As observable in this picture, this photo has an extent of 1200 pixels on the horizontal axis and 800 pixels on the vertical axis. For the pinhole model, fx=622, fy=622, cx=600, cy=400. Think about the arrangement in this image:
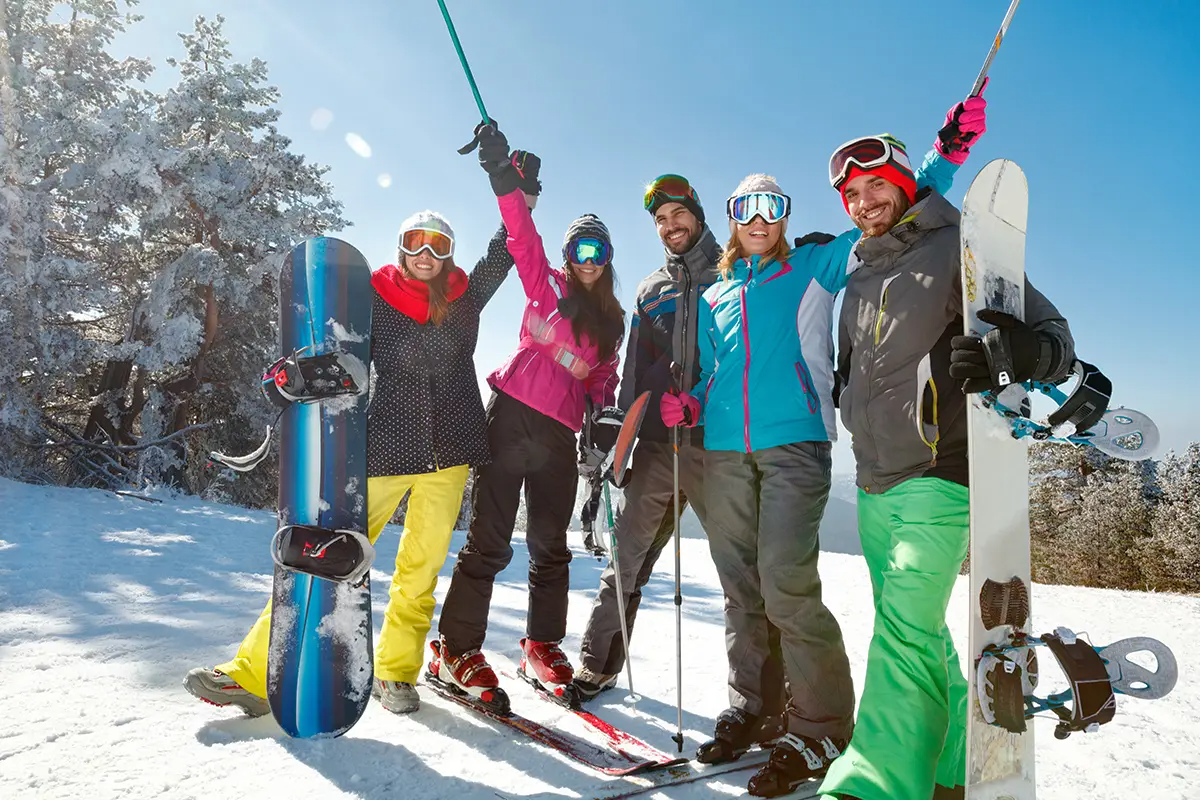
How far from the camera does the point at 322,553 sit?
264cm

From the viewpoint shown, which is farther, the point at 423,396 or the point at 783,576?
the point at 423,396

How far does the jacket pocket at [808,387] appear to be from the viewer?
2547 millimetres

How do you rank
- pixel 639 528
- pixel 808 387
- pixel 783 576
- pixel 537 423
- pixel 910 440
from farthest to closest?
pixel 537 423
pixel 639 528
pixel 808 387
pixel 783 576
pixel 910 440

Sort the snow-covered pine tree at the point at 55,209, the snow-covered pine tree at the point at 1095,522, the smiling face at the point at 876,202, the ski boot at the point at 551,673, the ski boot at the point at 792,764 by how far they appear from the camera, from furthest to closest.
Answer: the snow-covered pine tree at the point at 1095,522 → the snow-covered pine tree at the point at 55,209 → the ski boot at the point at 551,673 → the smiling face at the point at 876,202 → the ski boot at the point at 792,764

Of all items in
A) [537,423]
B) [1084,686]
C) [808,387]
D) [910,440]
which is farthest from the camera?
[537,423]

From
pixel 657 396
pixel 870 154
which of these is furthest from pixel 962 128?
pixel 657 396

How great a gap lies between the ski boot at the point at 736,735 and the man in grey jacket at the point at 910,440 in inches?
26.9

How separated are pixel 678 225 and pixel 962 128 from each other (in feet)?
4.17

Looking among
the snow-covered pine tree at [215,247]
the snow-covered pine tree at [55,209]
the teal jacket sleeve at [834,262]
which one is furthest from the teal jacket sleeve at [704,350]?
the snow-covered pine tree at [55,209]

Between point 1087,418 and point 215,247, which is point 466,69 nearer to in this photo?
point 1087,418

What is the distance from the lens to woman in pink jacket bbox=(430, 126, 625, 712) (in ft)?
10.7

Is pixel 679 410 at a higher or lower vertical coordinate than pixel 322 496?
higher

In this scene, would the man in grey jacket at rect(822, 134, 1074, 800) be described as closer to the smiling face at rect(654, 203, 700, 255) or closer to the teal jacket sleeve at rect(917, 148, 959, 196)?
the teal jacket sleeve at rect(917, 148, 959, 196)

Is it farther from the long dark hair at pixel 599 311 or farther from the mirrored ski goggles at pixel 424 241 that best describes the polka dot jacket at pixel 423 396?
the long dark hair at pixel 599 311
